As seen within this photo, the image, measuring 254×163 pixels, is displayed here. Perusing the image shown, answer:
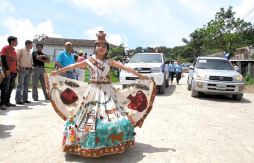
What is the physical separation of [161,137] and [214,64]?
23.2 ft

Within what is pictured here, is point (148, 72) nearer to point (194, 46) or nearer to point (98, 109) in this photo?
point (98, 109)

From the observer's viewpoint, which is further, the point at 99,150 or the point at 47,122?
the point at 47,122

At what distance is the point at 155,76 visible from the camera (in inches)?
389

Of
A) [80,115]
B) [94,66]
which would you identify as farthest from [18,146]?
[94,66]

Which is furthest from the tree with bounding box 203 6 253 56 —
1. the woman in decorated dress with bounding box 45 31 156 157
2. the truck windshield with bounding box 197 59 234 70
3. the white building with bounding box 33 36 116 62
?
the white building with bounding box 33 36 116 62

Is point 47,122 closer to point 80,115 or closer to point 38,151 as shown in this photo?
point 38,151

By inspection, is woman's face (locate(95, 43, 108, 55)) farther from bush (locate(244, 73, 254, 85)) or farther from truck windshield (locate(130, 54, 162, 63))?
bush (locate(244, 73, 254, 85))

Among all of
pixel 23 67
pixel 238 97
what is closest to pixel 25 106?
pixel 23 67

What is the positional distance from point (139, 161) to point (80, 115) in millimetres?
1097

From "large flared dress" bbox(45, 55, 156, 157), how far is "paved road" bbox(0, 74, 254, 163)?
29 cm

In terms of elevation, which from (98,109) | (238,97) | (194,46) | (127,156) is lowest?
(127,156)

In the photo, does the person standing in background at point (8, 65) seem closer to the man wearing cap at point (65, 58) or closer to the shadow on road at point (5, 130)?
the man wearing cap at point (65, 58)

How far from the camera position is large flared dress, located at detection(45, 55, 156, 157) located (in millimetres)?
3182

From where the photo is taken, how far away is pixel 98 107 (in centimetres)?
339
